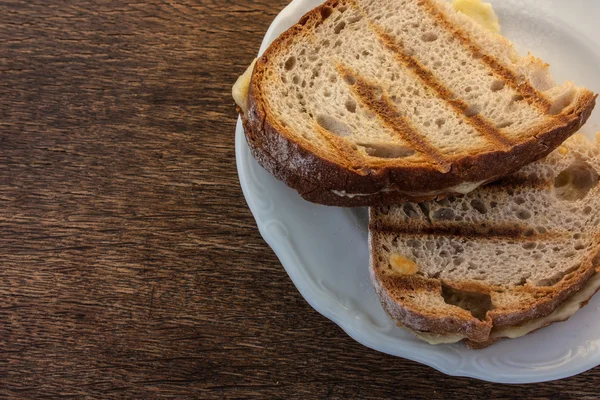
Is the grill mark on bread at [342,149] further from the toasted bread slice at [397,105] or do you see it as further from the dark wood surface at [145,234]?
the dark wood surface at [145,234]

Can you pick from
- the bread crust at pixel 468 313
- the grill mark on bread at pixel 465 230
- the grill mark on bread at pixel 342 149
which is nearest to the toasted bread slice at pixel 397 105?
the grill mark on bread at pixel 342 149

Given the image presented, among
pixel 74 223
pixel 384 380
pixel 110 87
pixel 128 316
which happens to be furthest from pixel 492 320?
pixel 110 87

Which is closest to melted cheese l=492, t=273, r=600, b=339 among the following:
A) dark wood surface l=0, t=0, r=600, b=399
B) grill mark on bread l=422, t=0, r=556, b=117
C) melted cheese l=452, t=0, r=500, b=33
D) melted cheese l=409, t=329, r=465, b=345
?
melted cheese l=409, t=329, r=465, b=345

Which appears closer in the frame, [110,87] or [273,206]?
[273,206]

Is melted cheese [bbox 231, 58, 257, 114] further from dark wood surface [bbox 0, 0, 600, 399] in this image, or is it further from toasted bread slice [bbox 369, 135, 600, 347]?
toasted bread slice [bbox 369, 135, 600, 347]

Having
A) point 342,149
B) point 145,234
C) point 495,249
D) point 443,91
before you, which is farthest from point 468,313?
point 145,234

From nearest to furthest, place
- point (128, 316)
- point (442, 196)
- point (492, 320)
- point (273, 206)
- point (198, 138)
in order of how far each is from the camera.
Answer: point (492, 320) → point (442, 196) → point (273, 206) → point (128, 316) → point (198, 138)

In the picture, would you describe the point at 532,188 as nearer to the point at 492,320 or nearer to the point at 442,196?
the point at 442,196
